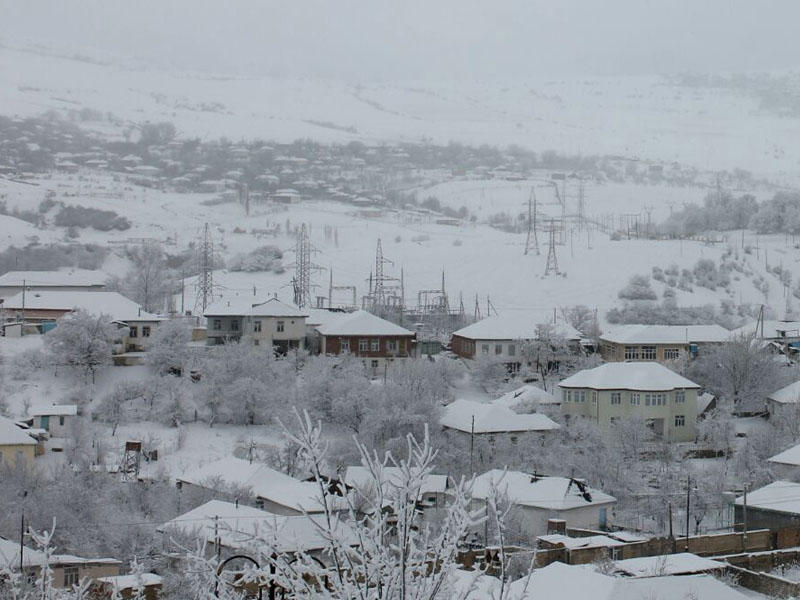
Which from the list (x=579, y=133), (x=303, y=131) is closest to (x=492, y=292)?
(x=303, y=131)

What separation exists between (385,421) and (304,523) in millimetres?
7443

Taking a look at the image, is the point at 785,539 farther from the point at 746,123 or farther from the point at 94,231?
the point at 746,123

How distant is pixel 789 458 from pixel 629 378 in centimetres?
541

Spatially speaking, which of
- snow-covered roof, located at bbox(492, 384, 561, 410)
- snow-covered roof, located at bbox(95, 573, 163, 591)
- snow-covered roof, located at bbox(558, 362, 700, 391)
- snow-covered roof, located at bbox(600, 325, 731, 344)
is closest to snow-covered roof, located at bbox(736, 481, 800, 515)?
snow-covered roof, located at bbox(558, 362, 700, 391)

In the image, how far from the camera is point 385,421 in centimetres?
2342

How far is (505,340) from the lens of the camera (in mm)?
30844

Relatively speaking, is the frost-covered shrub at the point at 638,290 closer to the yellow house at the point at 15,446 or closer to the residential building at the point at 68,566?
the yellow house at the point at 15,446

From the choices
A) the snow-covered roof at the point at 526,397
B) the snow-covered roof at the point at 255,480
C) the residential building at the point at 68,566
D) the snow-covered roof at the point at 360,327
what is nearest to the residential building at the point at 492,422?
the snow-covered roof at the point at 526,397

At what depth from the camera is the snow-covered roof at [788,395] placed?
26.1 metres

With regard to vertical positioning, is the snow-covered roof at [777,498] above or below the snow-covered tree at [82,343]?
below

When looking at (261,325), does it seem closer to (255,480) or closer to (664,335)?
(664,335)

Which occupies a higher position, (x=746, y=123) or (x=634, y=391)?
(x=746, y=123)

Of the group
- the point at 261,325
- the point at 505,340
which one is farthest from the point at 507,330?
the point at 261,325

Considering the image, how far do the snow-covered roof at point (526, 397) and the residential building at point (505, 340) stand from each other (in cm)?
352
